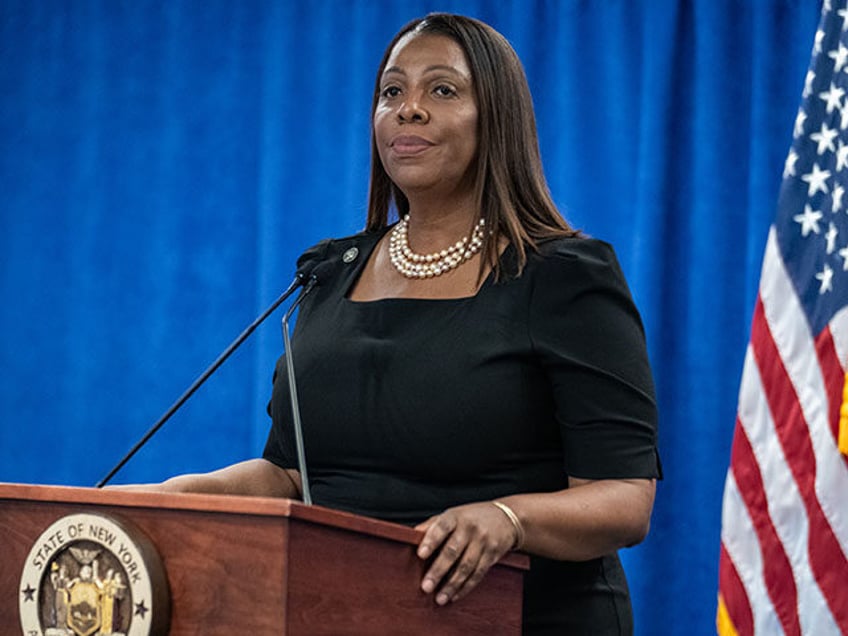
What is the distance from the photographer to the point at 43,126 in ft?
13.6

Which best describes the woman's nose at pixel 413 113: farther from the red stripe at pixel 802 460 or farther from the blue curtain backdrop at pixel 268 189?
the blue curtain backdrop at pixel 268 189

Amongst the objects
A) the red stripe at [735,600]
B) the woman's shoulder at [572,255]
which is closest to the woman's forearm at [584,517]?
the woman's shoulder at [572,255]

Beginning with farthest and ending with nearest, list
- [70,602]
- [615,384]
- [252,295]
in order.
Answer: [252,295] < [615,384] < [70,602]

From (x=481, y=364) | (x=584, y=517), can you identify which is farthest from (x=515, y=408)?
(x=584, y=517)

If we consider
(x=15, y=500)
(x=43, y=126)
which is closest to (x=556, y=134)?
(x=43, y=126)

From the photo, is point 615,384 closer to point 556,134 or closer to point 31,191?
point 556,134

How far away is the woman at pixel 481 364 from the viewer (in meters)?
1.56

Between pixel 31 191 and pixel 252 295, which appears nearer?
pixel 252 295

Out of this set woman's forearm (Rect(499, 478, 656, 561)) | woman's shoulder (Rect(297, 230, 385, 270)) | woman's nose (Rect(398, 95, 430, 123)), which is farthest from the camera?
woman's shoulder (Rect(297, 230, 385, 270))

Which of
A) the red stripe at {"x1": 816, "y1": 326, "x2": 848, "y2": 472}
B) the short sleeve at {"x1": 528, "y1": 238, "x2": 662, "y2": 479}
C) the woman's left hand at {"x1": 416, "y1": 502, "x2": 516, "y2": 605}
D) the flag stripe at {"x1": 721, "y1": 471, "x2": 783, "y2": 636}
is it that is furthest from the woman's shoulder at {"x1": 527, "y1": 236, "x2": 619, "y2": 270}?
the flag stripe at {"x1": 721, "y1": 471, "x2": 783, "y2": 636}

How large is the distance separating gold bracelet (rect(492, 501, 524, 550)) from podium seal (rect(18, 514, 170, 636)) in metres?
0.39

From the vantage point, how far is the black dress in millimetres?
1574

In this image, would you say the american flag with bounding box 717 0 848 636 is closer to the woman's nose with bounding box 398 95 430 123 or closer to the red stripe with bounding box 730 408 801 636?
the red stripe with bounding box 730 408 801 636

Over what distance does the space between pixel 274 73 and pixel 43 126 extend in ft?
2.83
